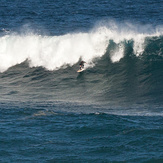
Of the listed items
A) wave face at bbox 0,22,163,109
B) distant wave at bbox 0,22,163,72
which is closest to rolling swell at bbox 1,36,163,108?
wave face at bbox 0,22,163,109

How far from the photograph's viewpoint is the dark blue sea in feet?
77.4

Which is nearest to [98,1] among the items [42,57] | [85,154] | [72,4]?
[72,4]

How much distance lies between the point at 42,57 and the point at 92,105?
1387 centimetres

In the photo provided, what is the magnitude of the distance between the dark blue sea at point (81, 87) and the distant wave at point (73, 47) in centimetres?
10

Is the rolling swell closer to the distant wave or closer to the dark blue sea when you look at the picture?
the dark blue sea

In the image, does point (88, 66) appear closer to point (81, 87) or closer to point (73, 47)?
point (73, 47)

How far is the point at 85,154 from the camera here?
2283cm

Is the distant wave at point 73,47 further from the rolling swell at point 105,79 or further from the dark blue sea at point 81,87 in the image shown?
the rolling swell at point 105,79

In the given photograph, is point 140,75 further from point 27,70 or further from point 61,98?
point 27,70

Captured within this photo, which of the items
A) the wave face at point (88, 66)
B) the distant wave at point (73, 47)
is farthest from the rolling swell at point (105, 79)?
the distant wave at point (73, 47)

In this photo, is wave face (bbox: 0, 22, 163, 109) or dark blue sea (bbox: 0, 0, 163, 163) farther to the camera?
wave face (bbox: 0, 22, 163, 109)

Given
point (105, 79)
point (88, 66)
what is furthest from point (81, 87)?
point (88, 66)

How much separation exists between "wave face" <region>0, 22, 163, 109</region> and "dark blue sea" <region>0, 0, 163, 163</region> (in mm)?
85

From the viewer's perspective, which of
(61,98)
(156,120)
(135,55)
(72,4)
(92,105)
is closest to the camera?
(156,120)
